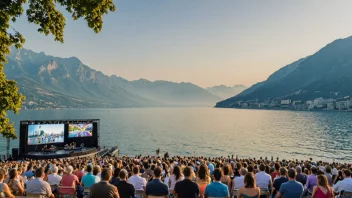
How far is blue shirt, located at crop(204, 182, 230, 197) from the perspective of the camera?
19.8ft

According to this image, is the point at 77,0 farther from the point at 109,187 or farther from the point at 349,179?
the point at 349,179

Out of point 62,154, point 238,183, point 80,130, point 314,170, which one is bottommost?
point 62,154

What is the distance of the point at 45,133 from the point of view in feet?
133

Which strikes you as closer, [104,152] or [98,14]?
[98,14]

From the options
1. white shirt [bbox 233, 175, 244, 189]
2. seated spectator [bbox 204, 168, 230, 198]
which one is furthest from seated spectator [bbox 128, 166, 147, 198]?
white shirt [bbox 233, 175, 244, 189]

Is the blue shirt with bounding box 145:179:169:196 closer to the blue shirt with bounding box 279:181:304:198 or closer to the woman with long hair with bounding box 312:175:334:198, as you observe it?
the blue shirt with bounding box 279:181:304:198

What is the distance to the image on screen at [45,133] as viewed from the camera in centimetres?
3922

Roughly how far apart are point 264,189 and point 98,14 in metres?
7.26

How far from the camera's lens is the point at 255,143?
262 ft

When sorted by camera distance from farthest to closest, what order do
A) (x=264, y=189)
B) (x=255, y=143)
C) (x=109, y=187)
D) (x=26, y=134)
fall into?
1. (x=255, y=143)
2. (x=26, y=134)
3. (x=264, y=189)
4. (x=109, y=187)

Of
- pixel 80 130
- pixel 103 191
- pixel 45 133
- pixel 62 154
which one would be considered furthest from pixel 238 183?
pixel 80 130

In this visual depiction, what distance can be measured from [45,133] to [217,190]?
1583 inches

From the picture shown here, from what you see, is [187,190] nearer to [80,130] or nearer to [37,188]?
[37,188]

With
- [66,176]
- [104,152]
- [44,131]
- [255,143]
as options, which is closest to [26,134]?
[44,131]
